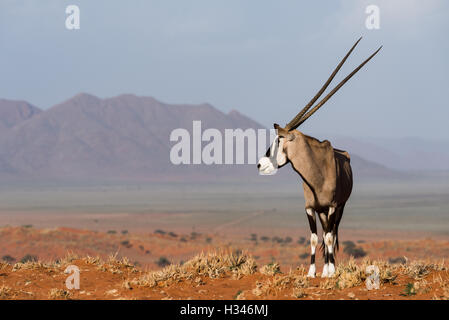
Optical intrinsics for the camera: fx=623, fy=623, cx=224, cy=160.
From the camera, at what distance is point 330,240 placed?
11461 millimetres

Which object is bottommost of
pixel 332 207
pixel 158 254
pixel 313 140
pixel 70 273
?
pixel 158 254

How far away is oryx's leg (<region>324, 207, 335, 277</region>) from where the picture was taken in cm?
1131

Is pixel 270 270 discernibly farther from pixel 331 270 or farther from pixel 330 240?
pixel 330 240

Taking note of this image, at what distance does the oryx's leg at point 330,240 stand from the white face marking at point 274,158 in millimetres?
1253

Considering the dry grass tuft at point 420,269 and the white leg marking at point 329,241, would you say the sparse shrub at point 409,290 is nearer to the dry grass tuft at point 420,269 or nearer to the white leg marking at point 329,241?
the dry grass tuft at point 420,269

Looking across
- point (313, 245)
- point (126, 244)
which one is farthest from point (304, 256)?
point (313, 245)

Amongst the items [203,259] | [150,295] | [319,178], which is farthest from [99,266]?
[319,178]

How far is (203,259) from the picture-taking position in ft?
43.0

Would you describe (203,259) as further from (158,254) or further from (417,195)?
(417,195)

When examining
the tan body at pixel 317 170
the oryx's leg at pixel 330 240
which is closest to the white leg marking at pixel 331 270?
the oryx's leg at pixel 330 240

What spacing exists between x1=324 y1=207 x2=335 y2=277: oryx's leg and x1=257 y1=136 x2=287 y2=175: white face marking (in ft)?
4.11

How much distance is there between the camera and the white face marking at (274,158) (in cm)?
1120
